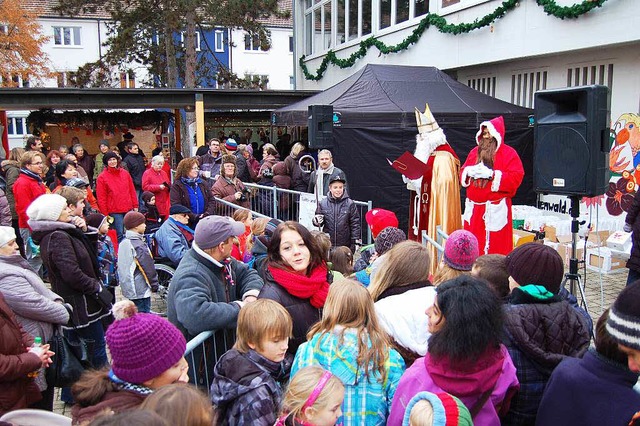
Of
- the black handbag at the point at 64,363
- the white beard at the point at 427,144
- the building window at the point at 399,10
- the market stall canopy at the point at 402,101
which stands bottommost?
the black handbag at the point at 64,363

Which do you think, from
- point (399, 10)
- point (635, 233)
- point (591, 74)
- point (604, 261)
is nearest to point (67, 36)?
point (399, 10)

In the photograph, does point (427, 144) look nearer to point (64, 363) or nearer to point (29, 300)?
point (64, 363)

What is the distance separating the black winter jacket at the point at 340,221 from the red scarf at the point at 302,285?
11.5 feet

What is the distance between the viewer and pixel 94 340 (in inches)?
191

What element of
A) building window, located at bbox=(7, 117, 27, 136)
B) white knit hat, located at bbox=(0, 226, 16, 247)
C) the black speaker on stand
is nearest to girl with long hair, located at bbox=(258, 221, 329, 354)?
white knit hat, located at bbox=(0, 226, 16, 247)

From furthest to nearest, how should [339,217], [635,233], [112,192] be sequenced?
[112,192], [339,217], [635,233]

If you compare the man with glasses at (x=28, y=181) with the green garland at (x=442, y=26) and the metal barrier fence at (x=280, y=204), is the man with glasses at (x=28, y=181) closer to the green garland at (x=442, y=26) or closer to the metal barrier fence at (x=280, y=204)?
the metal barrier fence at (x=280, y=204)

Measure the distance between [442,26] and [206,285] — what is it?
1198 cm

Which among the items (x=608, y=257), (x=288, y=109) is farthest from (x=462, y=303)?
(x=288, y=109)

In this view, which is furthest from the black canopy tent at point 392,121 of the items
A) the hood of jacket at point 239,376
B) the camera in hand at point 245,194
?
the hood of jacket at point 239,376

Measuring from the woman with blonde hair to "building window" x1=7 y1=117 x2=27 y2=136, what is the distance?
3779 cm

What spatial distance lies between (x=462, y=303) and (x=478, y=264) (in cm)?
115

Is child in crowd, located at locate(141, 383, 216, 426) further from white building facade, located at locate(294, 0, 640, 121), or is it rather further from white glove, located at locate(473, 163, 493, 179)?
white building facade, located at locate(294, 0, 640, 121)

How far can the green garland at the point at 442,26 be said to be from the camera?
9781 millimetres
